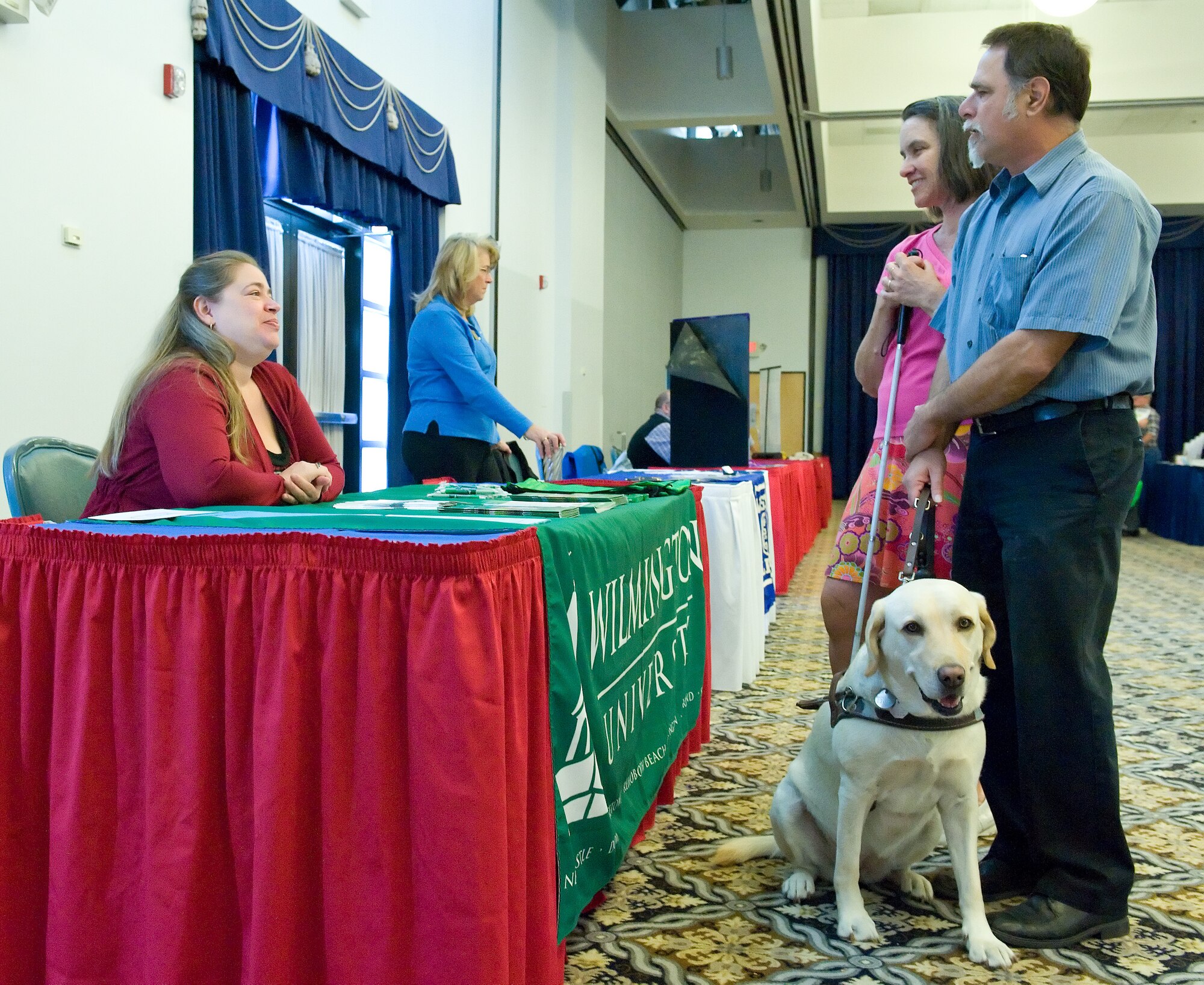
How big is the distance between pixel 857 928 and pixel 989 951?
19cm

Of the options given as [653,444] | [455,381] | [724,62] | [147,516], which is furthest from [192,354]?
[724,62]

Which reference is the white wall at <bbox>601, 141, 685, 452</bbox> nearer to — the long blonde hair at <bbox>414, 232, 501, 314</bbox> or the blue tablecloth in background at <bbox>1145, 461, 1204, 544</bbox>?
the blue tablecloth in background at <bbox>1145, 461, 1204, 544</bbox>

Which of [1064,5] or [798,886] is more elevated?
[1064,5]

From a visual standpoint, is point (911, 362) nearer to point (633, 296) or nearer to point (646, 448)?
point (646, 448)

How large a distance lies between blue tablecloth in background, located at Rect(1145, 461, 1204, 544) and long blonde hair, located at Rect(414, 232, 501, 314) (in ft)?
24.7

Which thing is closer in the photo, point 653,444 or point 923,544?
point 923,544

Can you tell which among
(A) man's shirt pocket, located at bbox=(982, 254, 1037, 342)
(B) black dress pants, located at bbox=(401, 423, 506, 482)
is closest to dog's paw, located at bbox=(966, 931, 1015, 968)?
(A) man's shirt pocket, located at bbox=(982, 254, 1037, 342)

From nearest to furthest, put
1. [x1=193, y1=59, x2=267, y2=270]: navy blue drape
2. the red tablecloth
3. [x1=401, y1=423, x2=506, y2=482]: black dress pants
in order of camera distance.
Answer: the red tablecloth
[x1=401, y1=423, x2=506, y2=482]: black dress pants
[x1=193, y1=59, x2=267, y2=270]: navy blue drape

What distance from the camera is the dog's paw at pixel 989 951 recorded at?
4.66 ft

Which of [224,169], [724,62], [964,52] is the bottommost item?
[224,169]

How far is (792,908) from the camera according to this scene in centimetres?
161

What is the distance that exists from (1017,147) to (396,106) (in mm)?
4251

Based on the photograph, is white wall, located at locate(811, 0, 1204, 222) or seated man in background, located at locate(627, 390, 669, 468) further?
white wall, located at locate(811, 0, 1204, 222)

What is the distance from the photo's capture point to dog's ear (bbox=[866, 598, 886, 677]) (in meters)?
1.41
